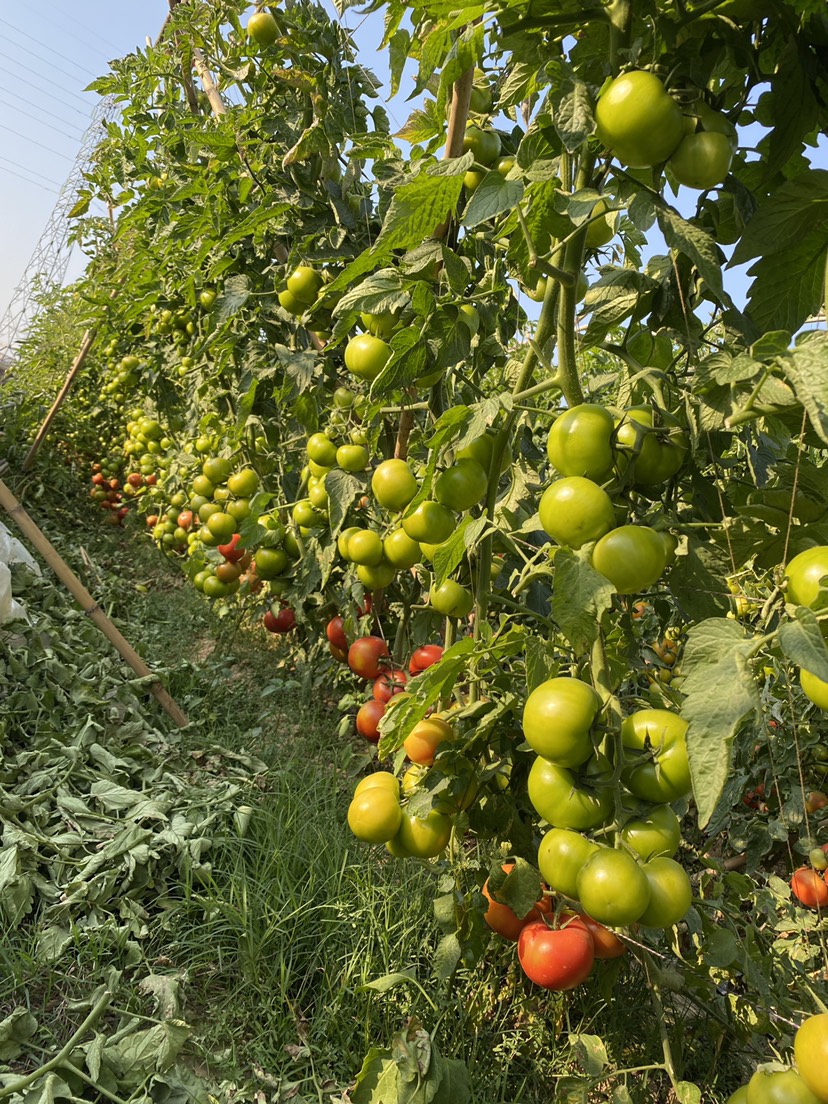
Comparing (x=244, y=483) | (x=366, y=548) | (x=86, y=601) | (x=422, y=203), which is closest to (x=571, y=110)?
(x=422, y=203)

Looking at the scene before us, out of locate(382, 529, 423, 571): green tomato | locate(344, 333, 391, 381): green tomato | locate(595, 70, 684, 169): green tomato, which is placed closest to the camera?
locate(595, 70, 684, 169): green tomato

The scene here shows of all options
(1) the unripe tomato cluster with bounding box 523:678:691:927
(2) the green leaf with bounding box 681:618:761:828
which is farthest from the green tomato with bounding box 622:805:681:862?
(2) the green leaf with bounding box 681:618:761:828

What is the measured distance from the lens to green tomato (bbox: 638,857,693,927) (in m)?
0.71

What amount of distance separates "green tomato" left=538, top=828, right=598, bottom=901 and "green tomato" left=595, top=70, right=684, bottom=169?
71cm

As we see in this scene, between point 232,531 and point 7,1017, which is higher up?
point 232,531

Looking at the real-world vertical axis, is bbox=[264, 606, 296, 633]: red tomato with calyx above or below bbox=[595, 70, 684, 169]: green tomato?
below

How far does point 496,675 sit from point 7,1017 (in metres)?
1.15

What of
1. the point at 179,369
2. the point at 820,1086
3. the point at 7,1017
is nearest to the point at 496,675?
the point at 820,1086

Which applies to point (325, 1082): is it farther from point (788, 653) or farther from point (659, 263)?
point (659, 263)

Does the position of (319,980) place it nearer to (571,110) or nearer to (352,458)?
(352,458)

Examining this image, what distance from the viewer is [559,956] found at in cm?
94

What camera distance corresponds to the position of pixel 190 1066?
4.34ft

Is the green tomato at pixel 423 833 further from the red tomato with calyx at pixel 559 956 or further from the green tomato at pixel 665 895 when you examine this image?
the green tomato at pixel 665 895

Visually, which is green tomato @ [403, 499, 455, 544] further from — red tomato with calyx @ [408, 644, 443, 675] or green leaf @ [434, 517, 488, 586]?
red tomato with calyx @ [408, 644, 443, 675]
